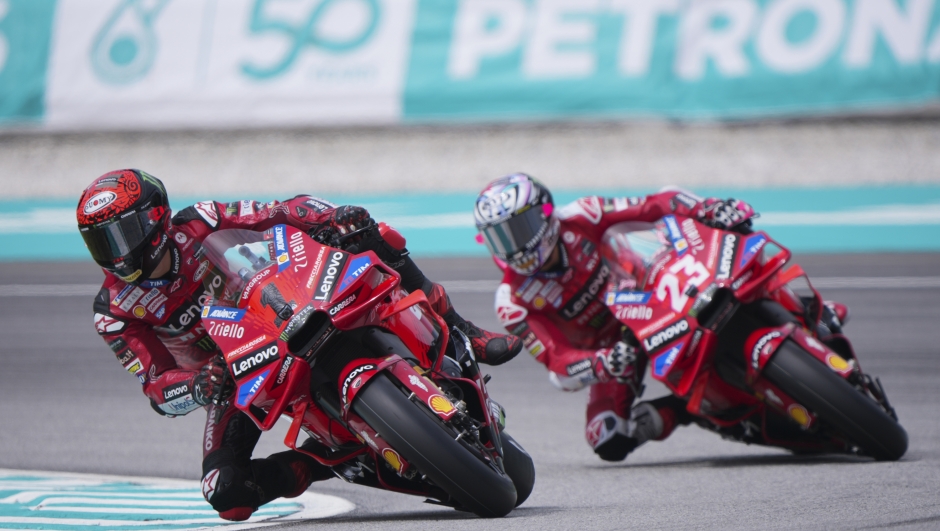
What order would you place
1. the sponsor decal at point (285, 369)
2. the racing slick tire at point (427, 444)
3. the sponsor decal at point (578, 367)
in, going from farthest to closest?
the sponsor decal at point (578, 367) → the sponsor decal at point (285, 369) → the racing slick tire at point (427, 444)

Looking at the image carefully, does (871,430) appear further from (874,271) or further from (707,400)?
(874,271)

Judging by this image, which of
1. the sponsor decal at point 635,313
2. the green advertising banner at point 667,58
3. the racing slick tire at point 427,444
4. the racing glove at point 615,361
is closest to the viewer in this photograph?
the racing slick tire at point 427,444

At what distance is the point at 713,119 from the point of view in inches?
566

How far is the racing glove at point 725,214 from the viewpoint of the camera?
6102 millimetres

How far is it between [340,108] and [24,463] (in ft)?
28.8

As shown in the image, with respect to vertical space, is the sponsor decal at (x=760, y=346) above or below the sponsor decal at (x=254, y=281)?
below

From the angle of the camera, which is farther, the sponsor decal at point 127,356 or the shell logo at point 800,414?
the shell logo at point 800,414

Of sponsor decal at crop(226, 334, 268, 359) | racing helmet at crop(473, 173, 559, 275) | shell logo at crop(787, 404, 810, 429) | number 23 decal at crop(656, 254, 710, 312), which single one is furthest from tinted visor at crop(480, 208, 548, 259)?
sponsor decal at crop(226, 334, 268, 359)

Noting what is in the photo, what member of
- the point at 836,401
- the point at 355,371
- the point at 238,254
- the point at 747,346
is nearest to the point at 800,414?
the point at 836,401

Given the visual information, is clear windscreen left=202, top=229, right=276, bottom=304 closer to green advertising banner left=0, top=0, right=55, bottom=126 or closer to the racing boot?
the racing boot

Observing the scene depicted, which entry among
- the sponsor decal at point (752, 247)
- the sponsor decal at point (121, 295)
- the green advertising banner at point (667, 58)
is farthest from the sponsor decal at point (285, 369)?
the green advertising banner at point (667, 58)

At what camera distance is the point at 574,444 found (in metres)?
7.20

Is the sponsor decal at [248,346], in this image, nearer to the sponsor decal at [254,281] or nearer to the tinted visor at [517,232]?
the sponsor decal at [254,281]

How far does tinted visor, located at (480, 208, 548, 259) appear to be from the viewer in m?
6.10
